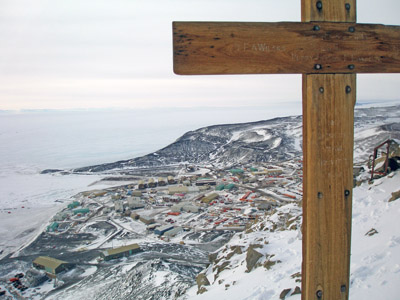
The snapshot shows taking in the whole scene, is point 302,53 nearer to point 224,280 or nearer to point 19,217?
point 224,280

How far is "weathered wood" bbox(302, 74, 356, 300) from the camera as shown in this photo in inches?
56.0

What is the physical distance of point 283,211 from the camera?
10.6 m

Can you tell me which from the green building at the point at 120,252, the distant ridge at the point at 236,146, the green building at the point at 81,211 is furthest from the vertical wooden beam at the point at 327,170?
the distant ridge at the point at 236,146

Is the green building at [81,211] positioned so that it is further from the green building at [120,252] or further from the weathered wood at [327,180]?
the weathered wood at [327,180]

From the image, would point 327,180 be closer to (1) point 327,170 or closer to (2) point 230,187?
(1) point 327,170

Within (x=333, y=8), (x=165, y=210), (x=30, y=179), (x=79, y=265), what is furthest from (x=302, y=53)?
(x=30, y=179)

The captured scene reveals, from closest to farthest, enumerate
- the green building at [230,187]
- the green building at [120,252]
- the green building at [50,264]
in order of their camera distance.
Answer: the green building at [50,264]
the green building at [120,252]
the green building at [230,187]

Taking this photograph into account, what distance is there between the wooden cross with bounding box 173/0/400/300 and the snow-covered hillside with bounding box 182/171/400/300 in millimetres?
2579

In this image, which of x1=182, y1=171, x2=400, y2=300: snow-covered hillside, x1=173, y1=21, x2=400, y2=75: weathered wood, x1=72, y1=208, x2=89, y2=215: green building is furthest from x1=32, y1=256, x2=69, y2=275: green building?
x1=173, y1=21, x2=400, y2=75: weathered wood

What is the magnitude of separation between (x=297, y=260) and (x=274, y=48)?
534cm

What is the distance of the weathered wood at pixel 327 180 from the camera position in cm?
142

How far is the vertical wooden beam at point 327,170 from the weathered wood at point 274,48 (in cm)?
5

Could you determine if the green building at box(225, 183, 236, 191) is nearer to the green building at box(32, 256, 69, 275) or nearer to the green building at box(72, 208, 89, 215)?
the green building at box(72, 208, 89, 215)

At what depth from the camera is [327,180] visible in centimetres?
145
